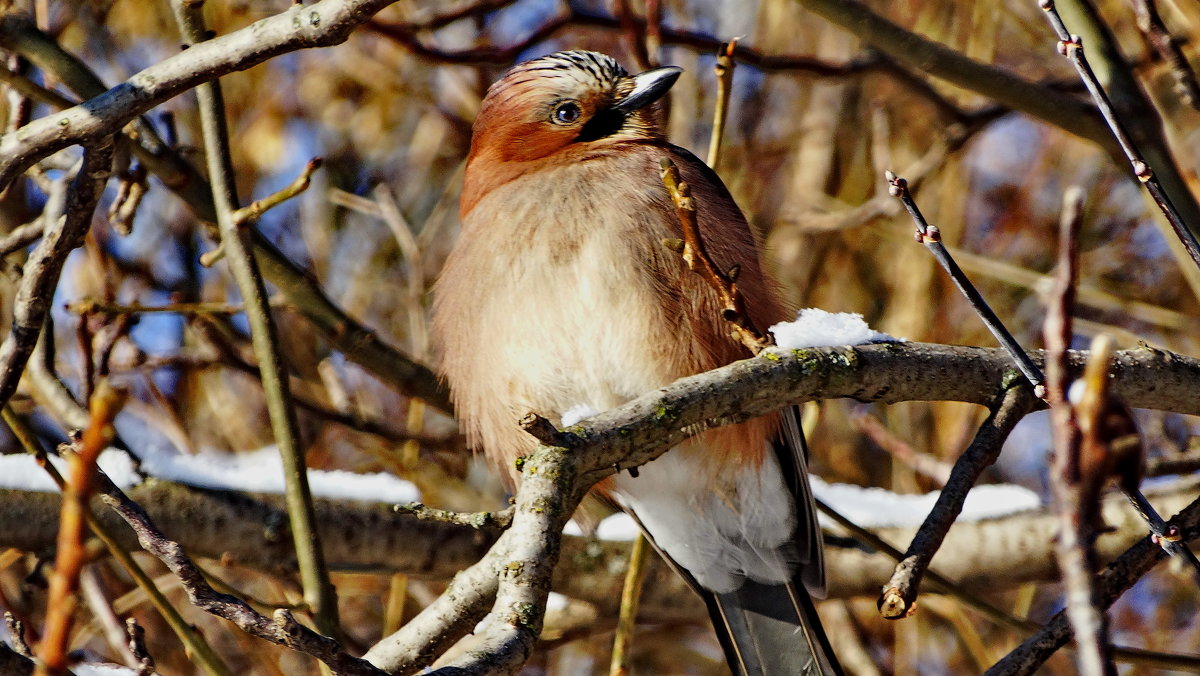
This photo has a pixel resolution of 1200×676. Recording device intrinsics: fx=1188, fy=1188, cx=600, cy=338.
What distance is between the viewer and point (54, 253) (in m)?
2.59

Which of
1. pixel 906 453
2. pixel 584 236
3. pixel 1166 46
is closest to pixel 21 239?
pixel 584 236

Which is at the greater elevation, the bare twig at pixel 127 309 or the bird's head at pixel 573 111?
the bird's head at pixel 573 111

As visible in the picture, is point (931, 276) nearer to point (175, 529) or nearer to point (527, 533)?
point (175, 529)

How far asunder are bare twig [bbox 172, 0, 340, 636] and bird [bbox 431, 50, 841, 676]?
1.83 feet

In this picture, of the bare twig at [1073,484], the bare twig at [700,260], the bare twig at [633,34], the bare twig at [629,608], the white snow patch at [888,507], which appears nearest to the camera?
the bare twig at [1073,484]

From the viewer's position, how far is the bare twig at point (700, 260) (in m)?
2.37

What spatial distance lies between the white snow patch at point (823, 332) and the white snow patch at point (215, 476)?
171 centimetres

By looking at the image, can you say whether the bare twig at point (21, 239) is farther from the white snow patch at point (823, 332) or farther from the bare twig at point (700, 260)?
the white snow patch at point (823, 332)

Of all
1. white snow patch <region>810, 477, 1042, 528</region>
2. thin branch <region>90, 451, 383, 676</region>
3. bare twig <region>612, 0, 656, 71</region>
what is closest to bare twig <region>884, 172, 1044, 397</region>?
thin branch <region>90, 451, 383, 676</region>

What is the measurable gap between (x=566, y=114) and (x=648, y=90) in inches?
10.5

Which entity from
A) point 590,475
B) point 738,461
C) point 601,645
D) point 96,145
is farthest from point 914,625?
point 96,145

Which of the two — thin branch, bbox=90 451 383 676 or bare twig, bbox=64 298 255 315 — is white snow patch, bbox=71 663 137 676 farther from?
bare twig, bbox=64 298 255 315

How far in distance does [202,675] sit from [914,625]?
10.3 ft

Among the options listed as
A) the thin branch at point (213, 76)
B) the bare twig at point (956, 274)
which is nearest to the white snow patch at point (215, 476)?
the thin branch at point (213, 76)
